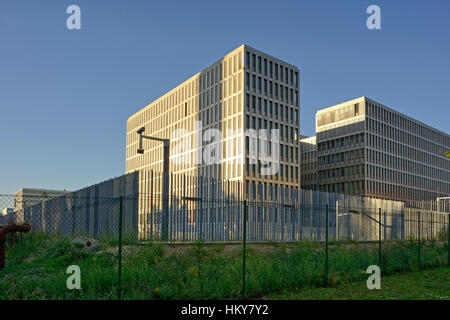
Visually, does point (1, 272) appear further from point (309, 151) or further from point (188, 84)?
point (309, 151)

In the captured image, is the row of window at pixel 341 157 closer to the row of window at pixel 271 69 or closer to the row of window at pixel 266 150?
the row of window at pixel 266 150

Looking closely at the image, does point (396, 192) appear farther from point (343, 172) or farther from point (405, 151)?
point (343, 172)

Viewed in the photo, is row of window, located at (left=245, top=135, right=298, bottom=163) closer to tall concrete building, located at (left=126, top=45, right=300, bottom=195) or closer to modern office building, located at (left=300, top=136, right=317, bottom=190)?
tall concrete building, located at (left=126, top=45, right=300, bottom=195)

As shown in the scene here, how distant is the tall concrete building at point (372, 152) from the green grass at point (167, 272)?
210ft

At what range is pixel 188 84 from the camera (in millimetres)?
75688

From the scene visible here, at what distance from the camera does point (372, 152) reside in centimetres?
8062

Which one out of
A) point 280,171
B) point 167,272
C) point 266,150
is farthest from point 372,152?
point 167,272

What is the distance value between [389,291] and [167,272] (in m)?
5.72

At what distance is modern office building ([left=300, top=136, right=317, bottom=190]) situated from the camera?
89.3 m

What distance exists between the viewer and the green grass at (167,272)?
10078 mm

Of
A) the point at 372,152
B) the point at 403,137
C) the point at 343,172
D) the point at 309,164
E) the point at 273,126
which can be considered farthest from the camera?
the point at 309,164

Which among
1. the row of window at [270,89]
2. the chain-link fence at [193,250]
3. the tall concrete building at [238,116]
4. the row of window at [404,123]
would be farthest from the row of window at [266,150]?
the chain-link fence at [193,250]

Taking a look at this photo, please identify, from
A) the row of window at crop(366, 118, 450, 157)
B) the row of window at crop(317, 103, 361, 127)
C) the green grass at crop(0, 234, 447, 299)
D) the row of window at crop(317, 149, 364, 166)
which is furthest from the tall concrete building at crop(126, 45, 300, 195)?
the green grass at crop(0, 234, 447, 299)
